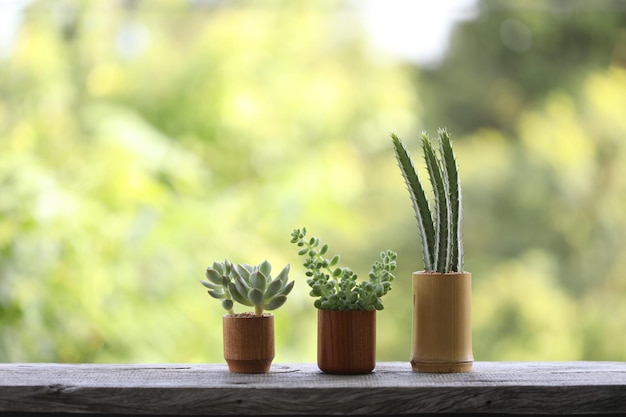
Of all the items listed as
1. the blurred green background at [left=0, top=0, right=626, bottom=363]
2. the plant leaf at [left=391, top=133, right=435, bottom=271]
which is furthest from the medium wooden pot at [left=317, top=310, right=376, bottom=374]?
the blurred green background at [left=0, top=0, right=626, bottom=363]

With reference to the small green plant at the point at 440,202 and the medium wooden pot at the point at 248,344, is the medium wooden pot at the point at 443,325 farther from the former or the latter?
the medium wooden pot at the point at 248,344

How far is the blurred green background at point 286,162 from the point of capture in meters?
3.14

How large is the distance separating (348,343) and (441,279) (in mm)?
158

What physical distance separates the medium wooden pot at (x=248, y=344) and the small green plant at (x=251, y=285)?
Result: 2 cm

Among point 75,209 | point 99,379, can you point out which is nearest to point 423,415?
point 99,379

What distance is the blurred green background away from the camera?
314cm

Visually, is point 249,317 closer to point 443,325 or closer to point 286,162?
point 443,325

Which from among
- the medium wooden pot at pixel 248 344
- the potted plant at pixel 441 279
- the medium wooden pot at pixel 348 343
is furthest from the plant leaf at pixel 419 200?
the medium wooden pot at pixel 248 344

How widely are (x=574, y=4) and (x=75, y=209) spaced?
323 centimetres

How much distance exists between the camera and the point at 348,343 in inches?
45.2

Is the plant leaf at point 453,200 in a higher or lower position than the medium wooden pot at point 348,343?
higher

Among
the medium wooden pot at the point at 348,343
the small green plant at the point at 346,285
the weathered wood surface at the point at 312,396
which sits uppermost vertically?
the small green plant at the point at 346,285

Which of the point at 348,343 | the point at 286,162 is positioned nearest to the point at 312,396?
the point at 348,343

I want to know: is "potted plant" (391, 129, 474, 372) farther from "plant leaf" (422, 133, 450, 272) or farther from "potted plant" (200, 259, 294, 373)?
"potted plant" (200, 259, 294, 373)
